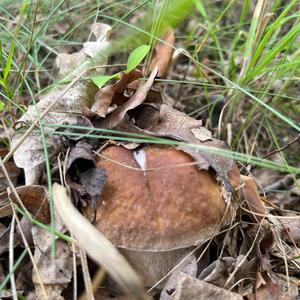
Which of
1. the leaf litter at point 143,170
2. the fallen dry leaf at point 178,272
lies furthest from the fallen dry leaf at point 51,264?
the fallen dry leaf at point 178,272

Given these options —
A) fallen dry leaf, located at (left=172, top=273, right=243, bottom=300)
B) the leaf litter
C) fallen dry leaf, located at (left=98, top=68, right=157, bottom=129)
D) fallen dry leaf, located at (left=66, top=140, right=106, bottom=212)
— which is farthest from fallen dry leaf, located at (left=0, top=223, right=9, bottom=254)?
fallen dry leaf, located at (left=172, top=273, right=243, bottom=300)

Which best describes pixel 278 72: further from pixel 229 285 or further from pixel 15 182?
pixel 15 182

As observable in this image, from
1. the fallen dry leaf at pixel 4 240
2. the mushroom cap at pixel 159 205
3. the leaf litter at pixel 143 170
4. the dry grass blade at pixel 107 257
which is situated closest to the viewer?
the dry grass blade at pixel 107 257

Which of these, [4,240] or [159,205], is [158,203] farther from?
[4,240]

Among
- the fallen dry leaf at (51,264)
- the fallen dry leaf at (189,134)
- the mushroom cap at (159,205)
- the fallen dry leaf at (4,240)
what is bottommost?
the fallen dry leaf at (4,240)

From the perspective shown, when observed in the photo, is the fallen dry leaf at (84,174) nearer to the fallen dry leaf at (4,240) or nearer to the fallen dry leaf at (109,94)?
the fallen dry leaf at (109,94)

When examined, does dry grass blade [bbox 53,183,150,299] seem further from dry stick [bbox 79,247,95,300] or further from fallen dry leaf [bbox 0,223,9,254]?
fallen dry leaf [bbox 0,223,9,254]

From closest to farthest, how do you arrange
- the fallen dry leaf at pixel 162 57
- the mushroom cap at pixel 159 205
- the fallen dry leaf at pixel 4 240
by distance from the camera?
the mushroom cap at pixel 159 205, the fallen dry leaf at pixel 4 240, the fallen dry leaf at pixel 162 57
